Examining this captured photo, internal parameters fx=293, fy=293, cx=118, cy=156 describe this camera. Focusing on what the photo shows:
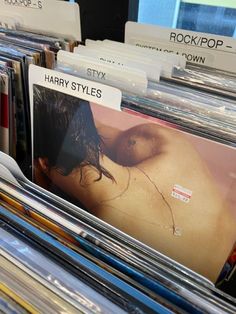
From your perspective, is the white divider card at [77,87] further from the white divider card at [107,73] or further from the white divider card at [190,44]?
the white divider card at [190,44]

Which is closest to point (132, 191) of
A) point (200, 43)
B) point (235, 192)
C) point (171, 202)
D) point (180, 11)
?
point (171, 202)

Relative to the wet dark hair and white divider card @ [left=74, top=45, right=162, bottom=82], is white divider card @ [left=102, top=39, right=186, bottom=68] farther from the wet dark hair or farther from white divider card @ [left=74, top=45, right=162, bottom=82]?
the wet dark hair

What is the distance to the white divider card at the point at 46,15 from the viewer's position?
656 mm

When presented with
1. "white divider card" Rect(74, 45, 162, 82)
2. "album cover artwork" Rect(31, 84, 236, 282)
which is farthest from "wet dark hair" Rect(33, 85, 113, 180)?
"white divider card" Rect(74, 45, 162, 82)

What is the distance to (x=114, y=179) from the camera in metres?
0.56

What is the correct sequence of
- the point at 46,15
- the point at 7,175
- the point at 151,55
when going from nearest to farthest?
the point at 7,175 < the point at 151,55 < the point at 46,15

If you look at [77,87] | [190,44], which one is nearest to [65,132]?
[77,87]

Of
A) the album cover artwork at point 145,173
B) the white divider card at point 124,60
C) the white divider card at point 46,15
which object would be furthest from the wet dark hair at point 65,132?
the white divider card at point 46,15

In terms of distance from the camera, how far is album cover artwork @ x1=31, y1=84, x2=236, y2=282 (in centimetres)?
46

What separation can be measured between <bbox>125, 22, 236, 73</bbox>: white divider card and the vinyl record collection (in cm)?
3

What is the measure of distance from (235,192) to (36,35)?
563 mm

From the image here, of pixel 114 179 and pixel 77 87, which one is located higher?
pixel 77 87

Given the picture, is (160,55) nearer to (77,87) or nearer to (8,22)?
(77,87)

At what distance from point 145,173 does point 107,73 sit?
186 millimetres
